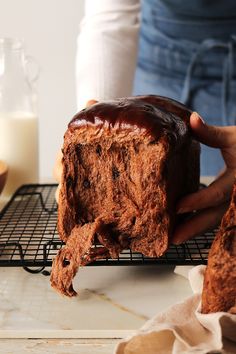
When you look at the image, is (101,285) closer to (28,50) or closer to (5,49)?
(5,49)

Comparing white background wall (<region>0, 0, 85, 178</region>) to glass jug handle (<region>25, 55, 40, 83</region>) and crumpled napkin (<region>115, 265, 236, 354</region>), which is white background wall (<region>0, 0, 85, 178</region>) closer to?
glass jug handle (<region>25, 55, 40, 83</region>)

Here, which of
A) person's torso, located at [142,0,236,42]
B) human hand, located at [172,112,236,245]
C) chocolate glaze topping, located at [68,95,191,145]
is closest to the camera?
chocolate glaze topping, located at [68,95,191,145]

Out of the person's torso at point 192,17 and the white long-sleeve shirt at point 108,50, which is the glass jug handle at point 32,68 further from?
the person's torso at point 192,17

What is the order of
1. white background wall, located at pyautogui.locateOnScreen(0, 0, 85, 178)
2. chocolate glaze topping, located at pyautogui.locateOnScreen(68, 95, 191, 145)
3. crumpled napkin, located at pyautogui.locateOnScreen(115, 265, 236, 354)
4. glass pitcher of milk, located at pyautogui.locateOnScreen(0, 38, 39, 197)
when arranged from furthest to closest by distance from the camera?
white background wall, located at pyautogui.locateOnScreen(0, 0, 85, 178) < glass pitcher of milk, located at pyautogui.locateOnScreen(0, 38, 39, 197) < chocolate glaze topping, located at pyautogui.locateOnScreen(68, 95, 191, 145) < crumpled napkin, located at pyautogui.locateOnScreen(115, 265, 236, 354)

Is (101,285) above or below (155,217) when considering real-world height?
below

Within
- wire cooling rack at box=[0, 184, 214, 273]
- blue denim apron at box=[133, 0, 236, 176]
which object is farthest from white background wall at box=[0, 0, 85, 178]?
wire cooling rack at box=[0, 184, 214, 273]

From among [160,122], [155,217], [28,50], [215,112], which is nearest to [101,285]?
[155,217]

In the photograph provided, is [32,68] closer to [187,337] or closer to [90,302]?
[90,302]
